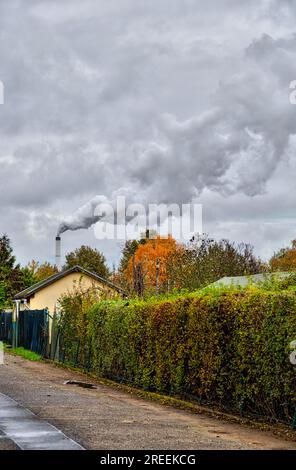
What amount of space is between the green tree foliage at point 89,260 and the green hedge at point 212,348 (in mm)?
72467

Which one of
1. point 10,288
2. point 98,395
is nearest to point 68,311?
point 98,395

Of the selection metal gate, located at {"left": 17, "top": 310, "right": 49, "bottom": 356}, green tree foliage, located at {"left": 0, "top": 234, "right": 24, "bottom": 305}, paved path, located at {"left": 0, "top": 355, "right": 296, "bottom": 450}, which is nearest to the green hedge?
paved path, located at {"left": 0, "top": 355, "right": 296, "bottom": 450}

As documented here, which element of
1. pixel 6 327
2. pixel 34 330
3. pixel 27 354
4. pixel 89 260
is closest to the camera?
pixel 27 354

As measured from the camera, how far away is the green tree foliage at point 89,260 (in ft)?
317

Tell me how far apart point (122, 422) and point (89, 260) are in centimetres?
8446

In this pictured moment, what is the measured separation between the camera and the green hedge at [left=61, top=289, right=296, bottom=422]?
13242mm

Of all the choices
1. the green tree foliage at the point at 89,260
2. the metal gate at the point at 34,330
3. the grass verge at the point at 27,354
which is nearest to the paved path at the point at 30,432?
the grass verge at the point at 27,354

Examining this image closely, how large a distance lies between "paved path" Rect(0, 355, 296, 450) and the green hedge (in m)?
0.63

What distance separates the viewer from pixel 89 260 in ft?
321

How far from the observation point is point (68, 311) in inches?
1166

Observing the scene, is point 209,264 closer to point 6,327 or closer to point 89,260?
point 6,327

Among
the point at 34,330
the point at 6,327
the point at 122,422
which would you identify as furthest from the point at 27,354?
the point at 122,422

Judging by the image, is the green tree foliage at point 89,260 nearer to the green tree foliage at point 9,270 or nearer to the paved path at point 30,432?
the green tree foliage at point 9,270
